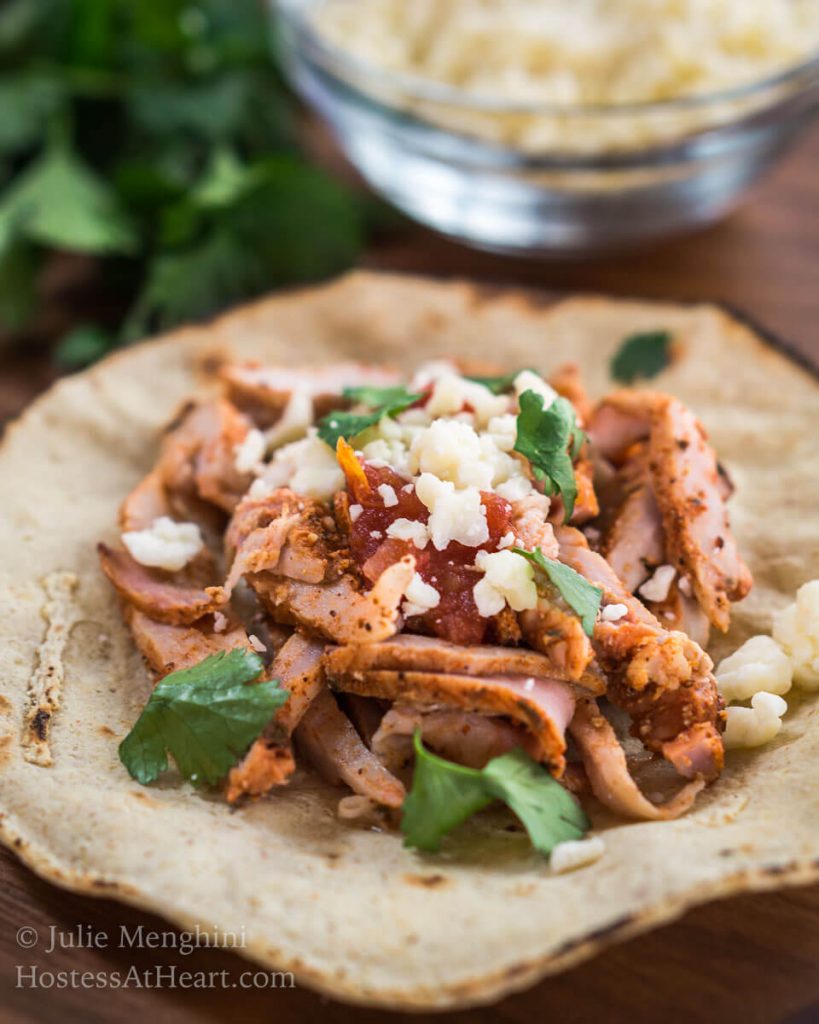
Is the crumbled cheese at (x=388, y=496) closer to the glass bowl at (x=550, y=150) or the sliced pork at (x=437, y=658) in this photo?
the sliced pork at (x=437, y=658)

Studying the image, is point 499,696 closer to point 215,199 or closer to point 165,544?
point 165,544

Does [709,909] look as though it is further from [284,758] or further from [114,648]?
[114,648]

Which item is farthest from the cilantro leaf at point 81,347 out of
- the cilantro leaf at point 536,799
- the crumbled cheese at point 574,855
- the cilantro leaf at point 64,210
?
the crumbled cheese at point 574,855

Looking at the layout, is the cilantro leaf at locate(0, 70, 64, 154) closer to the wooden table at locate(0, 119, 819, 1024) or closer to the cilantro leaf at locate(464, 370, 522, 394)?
the cilantro leaf at locate(464, 370, 522, 394)

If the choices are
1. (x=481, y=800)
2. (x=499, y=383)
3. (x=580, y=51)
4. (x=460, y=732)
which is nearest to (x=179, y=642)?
(x=460, y=732)

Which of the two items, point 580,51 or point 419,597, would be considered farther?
point 580,51

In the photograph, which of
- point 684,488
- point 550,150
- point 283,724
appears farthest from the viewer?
point 550,150

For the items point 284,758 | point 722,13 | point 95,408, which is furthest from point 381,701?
point 722,13
